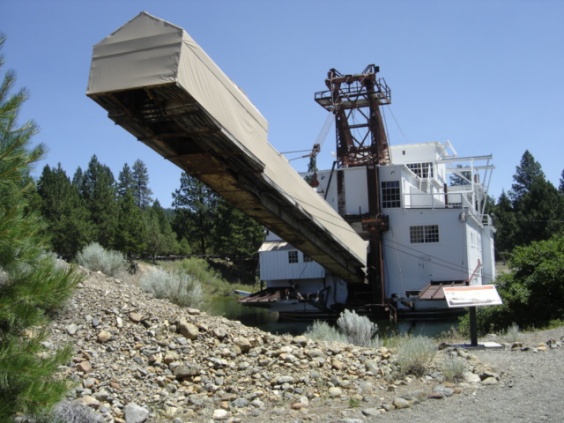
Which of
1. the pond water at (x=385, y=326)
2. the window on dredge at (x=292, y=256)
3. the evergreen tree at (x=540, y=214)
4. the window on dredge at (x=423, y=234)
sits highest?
the evergreen tree at (x=540, y=214)

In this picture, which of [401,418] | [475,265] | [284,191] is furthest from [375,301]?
[401,418]

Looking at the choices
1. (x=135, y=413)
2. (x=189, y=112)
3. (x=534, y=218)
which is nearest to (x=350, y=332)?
(x=189, y=112)

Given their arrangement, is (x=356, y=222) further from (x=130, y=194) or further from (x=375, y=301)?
(x=130, y=194)

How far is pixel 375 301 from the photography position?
2059cm

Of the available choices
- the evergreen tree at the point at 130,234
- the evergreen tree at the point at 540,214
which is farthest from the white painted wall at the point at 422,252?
the evergreen tree at the point at 540,214

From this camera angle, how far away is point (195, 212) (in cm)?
5678

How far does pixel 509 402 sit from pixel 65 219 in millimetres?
36973

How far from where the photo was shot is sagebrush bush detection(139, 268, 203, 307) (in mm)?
10680

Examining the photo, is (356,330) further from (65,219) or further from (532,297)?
(65,219)

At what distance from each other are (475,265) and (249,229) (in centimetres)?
2975

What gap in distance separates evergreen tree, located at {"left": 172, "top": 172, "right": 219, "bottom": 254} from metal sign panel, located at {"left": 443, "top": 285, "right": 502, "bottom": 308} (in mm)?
46545

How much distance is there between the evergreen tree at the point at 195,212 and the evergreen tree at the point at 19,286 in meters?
51.2

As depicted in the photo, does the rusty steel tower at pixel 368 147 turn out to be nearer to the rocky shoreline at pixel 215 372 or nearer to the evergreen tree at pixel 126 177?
the rocky shoreline at pixel 215 372

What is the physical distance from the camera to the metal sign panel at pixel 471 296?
31.3ft
